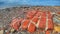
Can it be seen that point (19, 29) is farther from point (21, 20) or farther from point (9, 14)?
point (9, 14)

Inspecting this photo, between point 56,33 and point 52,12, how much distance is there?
39 centimetres

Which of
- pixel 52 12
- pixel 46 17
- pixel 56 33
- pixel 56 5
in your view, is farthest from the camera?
pixel 56 5

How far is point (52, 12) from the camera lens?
5.31ft

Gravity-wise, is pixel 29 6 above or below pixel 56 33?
above

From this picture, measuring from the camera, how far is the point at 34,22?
1.40 meters

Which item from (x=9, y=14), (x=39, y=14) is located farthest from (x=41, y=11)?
(x=9, y=14)

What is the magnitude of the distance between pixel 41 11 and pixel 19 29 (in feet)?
1.37

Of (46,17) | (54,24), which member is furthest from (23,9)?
(54,24)

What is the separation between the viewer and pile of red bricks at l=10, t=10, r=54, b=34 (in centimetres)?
135

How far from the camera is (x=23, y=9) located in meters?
1.71

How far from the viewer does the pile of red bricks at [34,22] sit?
4.43ft

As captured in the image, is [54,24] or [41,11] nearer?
[54,24]

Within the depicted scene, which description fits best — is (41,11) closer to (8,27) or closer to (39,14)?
(39,14)

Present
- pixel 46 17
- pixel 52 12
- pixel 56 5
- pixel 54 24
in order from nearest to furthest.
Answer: pixel 54 24, pixel 46 17, pixel 52 12, pixel 56 5
